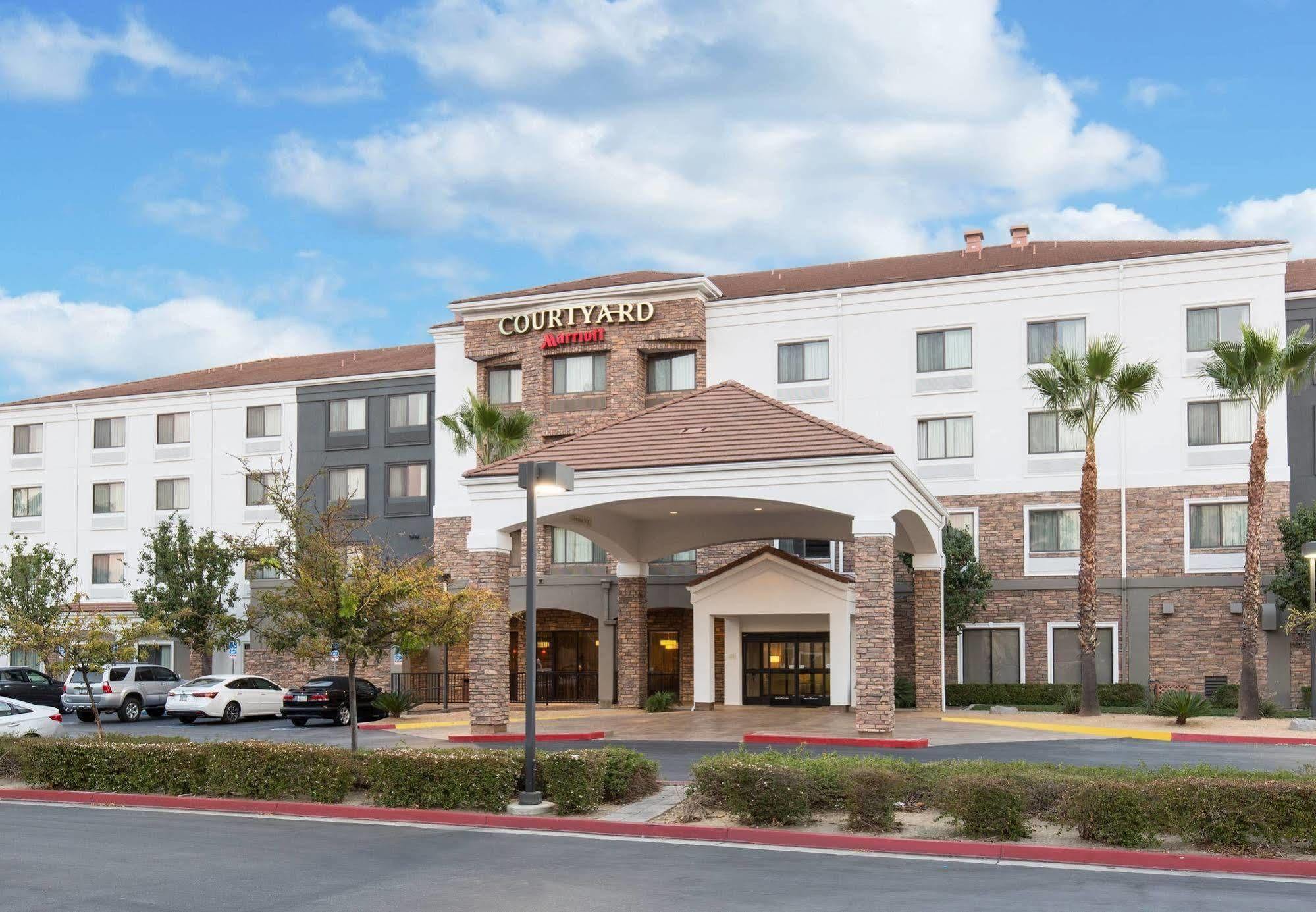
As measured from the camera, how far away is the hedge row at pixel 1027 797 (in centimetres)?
1272

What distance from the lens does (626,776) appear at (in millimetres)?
16062

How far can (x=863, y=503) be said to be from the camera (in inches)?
979

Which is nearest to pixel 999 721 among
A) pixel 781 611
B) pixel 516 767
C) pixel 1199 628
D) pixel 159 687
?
pixel 781 611

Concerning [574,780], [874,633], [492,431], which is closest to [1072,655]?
[874,633]

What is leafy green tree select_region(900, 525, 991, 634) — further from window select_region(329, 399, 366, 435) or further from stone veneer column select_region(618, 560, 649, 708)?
window select_region(329, 399, 366, 435)

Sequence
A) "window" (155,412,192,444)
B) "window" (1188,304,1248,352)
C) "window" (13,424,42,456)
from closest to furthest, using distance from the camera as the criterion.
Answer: "window" (1188,304,1248,352), "window" (155,412,192,444), "window" (13,424,42,456)

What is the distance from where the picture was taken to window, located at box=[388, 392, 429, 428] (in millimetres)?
46781

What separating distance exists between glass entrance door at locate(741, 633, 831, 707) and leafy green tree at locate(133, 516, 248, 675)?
59.4ft

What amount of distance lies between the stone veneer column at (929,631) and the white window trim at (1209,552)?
8216 mm

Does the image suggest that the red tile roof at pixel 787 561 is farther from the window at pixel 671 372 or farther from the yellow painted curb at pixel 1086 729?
the window at pixel 671 372


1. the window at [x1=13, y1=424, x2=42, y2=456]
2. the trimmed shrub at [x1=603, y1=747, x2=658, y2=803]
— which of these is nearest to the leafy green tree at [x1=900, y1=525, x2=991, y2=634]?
the trimmed shrub at [x1=603, y1=747, x2=658, y2=803]

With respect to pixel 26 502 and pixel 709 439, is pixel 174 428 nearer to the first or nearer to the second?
pixel 26 502

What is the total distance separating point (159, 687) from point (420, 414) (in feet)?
43.0

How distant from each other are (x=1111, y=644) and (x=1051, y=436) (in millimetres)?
6155
